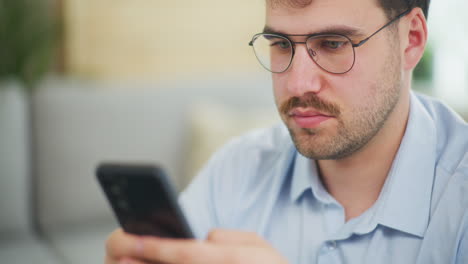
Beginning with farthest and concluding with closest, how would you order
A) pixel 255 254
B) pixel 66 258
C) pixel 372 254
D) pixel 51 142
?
pixel 51 142 → pixel 66 258 → pixel 372 254 → pixel 255 254

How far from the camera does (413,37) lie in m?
1.21

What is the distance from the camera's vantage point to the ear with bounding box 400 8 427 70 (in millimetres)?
1183

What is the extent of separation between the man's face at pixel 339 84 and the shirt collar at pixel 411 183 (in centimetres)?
8

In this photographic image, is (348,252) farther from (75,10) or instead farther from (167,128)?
(75,10)

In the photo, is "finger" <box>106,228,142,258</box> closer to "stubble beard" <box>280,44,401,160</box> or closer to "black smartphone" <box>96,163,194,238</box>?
"black smartphone" <box>96,163,194,238</box>

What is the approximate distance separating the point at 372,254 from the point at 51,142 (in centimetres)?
159

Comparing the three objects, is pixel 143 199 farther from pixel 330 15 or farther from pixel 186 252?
pixel 330 15

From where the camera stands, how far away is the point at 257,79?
105 inches

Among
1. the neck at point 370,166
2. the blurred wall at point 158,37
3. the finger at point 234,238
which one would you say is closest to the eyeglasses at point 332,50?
the neck at point 370,166

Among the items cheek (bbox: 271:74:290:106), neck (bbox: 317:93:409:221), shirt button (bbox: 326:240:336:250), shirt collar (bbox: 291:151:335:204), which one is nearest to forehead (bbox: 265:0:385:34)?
cheek (bbox: 271:74:290:106)

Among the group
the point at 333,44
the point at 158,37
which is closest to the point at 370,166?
the point at 333,44

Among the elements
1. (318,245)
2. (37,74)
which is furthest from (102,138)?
(318,245)

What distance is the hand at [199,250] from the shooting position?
2.55ft

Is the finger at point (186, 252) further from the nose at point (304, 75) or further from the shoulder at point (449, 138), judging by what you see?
the shoulder at point (449, 138)
